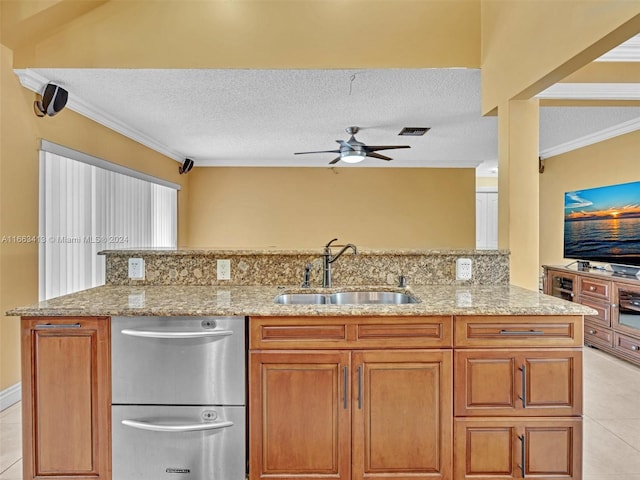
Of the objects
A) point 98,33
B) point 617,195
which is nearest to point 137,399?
point 98,33

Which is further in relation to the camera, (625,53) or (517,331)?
(625,53)

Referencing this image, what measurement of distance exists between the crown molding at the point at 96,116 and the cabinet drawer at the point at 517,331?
331 cm

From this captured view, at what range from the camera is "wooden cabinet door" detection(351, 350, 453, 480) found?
66.5 inches

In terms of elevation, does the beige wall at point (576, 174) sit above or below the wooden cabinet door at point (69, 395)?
above

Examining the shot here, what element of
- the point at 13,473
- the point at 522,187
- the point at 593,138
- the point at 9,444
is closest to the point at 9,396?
the point at 9,444

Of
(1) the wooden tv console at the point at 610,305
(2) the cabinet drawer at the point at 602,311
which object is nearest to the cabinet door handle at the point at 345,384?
(1) the wooden tv console at the point at 610,305

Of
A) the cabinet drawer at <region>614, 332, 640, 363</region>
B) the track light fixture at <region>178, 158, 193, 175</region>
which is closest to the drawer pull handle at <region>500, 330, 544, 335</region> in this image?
the cabinet drawer at <region>614, 332, 640, 363</region>

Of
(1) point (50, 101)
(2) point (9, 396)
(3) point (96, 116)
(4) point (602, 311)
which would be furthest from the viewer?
(4) point (602, 311)

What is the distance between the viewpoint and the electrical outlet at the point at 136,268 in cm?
238

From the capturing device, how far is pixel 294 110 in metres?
3.76

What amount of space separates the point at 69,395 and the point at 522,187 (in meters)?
2.66

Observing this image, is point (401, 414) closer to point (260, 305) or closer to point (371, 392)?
point (371, 392)

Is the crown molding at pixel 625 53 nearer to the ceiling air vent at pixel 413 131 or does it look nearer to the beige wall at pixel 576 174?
the ceiling air vent at pixel 413 131

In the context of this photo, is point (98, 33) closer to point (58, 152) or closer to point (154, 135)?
point (58, 152)
